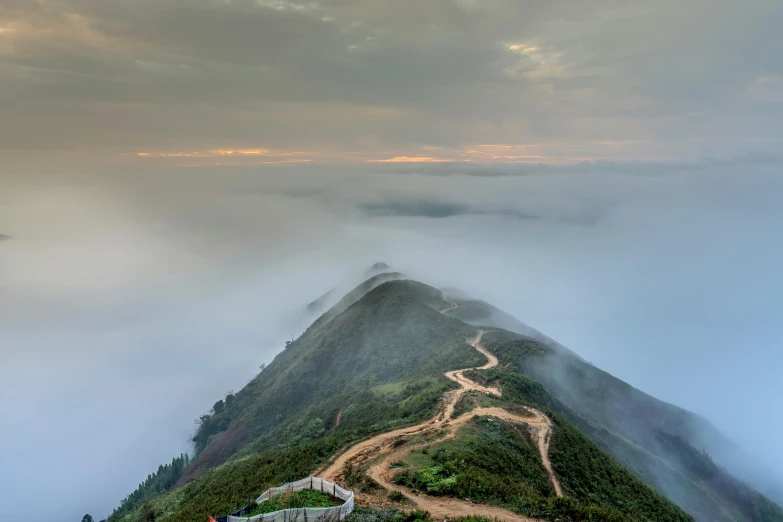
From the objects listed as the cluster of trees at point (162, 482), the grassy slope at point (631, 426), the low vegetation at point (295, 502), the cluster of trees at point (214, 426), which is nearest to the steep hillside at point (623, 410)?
the grassy slope at point (631, 426)

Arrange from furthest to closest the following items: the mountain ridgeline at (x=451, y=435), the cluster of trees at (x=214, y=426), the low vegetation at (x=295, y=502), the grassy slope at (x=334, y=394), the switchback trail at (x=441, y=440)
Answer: the cluster of trees at (x=214, y=426)
the grassy slope at (x=334, y=394)
the mountain ridgeline at (x=451, y=435)
the switchback trail at (x=441, y=440)
the low vegetation at (x=295, y=502)

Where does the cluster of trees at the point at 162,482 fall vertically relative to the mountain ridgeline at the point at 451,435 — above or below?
below

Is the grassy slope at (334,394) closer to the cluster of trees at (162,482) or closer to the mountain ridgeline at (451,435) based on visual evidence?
the mountain ridgeline at (451,435)

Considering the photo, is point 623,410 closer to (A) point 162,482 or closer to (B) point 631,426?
(B) point 631,426

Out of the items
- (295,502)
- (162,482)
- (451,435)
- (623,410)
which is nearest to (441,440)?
(451,435)

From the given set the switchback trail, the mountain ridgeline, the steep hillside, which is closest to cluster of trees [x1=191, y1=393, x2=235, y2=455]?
the mountain ridgeline

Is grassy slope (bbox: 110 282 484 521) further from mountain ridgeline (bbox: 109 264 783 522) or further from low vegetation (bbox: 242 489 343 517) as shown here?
low vegetation (bbox: 242 489 343 517)

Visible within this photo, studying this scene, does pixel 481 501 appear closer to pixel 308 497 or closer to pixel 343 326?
pixel 308 497
